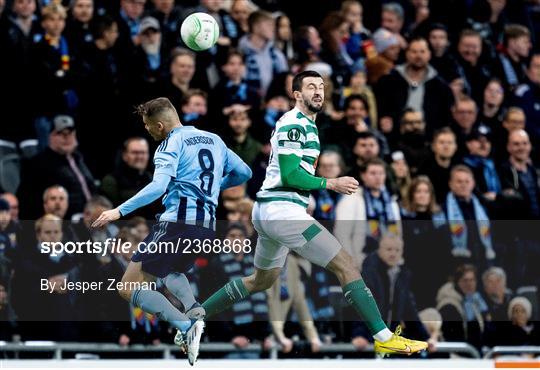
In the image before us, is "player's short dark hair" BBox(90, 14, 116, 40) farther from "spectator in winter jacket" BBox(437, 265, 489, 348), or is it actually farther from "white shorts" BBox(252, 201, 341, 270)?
"white shorts" BBox(252, 201, 341, 270)

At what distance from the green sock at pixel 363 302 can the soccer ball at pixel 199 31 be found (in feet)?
9.04

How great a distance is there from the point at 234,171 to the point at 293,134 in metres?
0.95

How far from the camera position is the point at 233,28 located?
2036 centimetres

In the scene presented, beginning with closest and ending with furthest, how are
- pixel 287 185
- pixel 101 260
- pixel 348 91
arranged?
pixel 287 185
pixel 101 260
pixel 348 91

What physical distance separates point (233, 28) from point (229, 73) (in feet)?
3.79

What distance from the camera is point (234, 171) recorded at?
1526cm

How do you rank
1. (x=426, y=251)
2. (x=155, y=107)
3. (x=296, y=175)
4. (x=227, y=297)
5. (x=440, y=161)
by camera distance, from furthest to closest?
1. (x=440, y=161)
2. (x=426, y=251)
3. (x=227, y=297)
4. (x=155, y=107)
5. (x=296, y=175)

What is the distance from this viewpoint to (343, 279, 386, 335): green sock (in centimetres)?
1469

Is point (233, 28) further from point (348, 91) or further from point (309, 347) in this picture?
point (309, 347)

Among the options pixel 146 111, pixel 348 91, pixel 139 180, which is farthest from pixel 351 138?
pixel 146 111

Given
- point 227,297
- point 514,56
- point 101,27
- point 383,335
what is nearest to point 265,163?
point 101,27

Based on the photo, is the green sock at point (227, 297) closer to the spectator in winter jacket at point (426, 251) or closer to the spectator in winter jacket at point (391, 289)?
the spectator in winter jacket at point (391, 289)

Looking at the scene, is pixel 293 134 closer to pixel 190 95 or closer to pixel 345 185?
pixel 345 185

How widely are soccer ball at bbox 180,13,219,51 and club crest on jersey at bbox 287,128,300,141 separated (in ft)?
5.58
